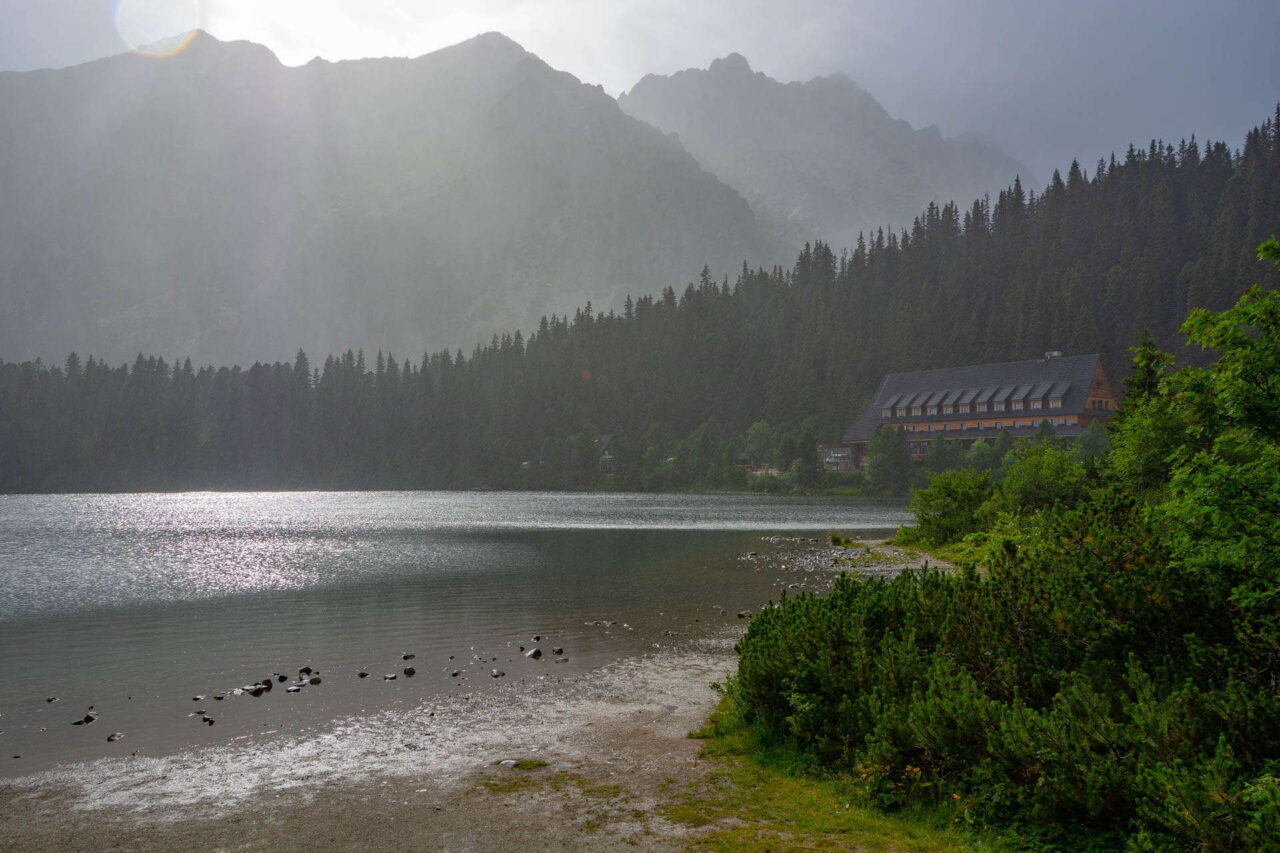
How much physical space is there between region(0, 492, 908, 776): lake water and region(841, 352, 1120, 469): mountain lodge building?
93400mm

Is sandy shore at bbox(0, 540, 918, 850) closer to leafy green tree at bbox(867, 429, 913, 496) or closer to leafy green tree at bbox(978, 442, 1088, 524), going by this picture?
leafy green tree at bbox(978, 442, 1088, 524)

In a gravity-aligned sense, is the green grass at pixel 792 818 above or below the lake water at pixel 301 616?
above

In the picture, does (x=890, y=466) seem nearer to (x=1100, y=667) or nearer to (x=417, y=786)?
(x=1100, y=667)

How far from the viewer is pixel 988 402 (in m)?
158

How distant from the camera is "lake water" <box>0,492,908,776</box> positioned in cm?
1945

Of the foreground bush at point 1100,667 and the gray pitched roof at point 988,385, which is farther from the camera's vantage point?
the gray pitched roof at point 988,385

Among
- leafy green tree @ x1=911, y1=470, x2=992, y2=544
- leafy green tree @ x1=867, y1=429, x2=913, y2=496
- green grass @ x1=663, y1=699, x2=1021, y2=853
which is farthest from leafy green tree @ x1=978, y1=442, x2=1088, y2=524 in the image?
leafy green tree @ x1=867, y1=429, x2=913, y2=496

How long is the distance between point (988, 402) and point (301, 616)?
149613 millimetres

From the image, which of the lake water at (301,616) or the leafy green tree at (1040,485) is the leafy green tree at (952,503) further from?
the lake water at (301,616)

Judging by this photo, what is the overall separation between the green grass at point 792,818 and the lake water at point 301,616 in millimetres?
9685

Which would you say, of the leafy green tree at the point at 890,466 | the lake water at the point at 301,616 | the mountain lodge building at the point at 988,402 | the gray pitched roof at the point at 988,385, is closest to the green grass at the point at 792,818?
A: the lake water at the point at 301,616

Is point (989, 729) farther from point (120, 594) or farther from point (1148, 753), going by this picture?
point (120, 594)

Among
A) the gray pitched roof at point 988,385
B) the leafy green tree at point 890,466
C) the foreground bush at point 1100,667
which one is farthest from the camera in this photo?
the gray pitched roof at point 988,385

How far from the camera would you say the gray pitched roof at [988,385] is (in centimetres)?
14725
